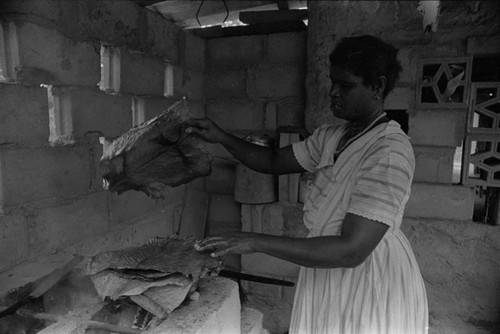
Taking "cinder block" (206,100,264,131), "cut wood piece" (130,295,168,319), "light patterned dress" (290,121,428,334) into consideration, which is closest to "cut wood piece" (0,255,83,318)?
"cut wood piece" (130,295,168,319)

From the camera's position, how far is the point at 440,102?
301cm

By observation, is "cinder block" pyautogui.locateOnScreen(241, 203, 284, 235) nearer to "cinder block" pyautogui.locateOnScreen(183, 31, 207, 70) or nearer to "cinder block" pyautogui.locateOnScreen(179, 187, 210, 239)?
"cinder block" pyautogui.locateOnScreen(179, 187, 210, 239)

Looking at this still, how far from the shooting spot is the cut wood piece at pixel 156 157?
4.98 ft

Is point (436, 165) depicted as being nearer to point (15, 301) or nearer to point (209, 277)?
point (209, 277)

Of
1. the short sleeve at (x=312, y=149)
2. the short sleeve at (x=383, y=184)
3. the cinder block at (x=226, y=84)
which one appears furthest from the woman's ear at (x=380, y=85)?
the cinder block at (x=226, y=84)

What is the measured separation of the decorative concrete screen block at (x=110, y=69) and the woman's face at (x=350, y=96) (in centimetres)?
169

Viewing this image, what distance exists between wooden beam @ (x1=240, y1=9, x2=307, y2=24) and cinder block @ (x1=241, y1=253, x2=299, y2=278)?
2199mm

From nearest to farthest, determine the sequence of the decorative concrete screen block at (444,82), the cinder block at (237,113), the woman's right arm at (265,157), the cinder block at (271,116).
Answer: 1. the woman's right arm at (265,157)
2. the decorative concrete screen block at (444,82)
3. the cinder block at (271,116)
4. the cinder block at (237,113)

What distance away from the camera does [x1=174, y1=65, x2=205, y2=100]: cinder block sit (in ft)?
10.9

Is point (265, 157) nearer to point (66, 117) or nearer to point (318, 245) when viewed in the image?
point (318, 245)

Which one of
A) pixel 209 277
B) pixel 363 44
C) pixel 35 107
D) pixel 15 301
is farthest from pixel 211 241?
pixel 35 107

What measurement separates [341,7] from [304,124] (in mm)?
1031

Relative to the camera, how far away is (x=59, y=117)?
2.19 metres

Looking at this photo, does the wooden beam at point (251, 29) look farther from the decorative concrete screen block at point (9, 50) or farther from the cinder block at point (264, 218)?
the decorative concrete screen block at point (9, 50)
